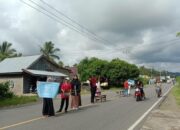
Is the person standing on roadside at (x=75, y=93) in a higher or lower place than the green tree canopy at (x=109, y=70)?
lower

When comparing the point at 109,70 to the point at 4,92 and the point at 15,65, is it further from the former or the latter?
the point at 4,92

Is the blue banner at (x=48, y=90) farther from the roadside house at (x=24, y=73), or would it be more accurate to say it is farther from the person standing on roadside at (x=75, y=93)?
the roadside house at (x=24, y=73)

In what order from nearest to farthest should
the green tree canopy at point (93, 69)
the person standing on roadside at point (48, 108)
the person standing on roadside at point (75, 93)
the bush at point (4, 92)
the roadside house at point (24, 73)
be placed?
the person standing on roadside at point (48, 108), the person standing on roadside at point (75, 93), the bush at point (4, 92), the roadside house at point (24, 73), the green tree canopy at point (93, 69)

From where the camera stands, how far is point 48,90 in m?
15.8

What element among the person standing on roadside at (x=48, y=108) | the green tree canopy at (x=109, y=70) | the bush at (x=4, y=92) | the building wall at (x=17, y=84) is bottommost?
the person standing on roadside at (x=48, y=108)

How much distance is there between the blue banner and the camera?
15.8m

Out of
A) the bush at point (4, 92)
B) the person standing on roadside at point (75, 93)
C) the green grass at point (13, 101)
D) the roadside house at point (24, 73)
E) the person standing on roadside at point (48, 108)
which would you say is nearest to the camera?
the person standing on roadside at point (48, 108)

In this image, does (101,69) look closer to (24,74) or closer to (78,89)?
(24,74)

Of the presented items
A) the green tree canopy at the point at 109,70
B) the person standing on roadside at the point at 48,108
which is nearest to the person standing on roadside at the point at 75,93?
the person standing on roadside at the point at 48,108

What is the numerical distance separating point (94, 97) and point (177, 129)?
1317cm

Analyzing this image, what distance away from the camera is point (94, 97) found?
25406 mm

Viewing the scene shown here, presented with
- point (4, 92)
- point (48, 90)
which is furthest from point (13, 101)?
point (48, 90)

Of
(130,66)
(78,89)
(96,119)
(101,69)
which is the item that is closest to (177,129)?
(96,119)

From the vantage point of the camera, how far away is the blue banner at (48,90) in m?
15.8
